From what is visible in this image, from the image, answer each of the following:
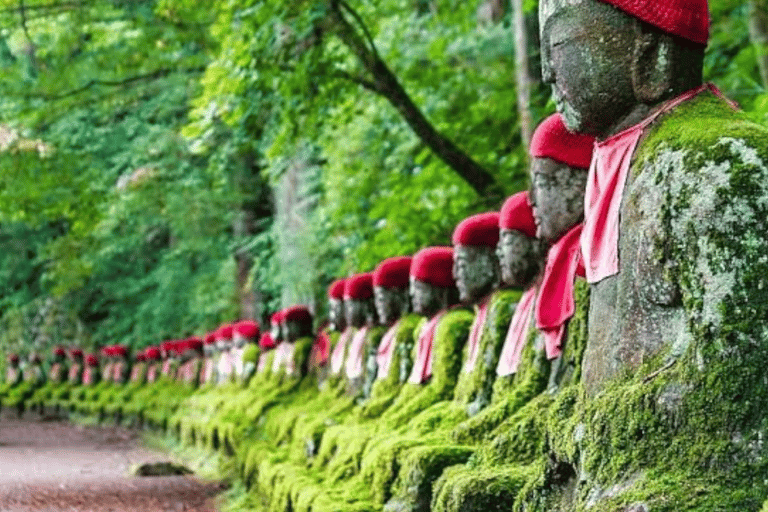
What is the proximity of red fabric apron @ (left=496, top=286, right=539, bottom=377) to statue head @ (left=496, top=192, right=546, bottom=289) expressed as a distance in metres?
0.20

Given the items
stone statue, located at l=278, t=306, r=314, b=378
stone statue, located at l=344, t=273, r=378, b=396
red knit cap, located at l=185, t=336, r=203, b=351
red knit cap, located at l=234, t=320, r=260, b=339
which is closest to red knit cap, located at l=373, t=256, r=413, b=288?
stone statue, located at l=344, t=273, r=378, b=396

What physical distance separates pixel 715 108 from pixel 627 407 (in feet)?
3.10

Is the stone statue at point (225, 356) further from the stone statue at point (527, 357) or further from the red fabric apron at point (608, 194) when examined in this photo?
the red fabric apron at point (608, 194)

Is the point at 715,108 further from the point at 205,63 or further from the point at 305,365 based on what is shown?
the point at 205,63

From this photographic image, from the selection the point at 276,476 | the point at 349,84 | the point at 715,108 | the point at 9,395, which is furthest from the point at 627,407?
the point at 9,395

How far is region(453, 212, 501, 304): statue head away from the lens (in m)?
7.35

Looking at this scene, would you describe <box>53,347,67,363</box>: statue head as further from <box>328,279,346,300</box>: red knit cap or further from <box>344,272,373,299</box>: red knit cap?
<box>344,272,373,299</box>: red knit cap

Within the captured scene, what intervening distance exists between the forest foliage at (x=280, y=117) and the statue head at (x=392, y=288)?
2.27m

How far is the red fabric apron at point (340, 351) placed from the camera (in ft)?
36.4

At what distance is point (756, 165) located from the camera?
3303 mm

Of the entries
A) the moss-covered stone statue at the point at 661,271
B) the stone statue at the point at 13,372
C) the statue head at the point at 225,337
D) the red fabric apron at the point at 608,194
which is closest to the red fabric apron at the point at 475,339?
the moss-covered stone statue at the point at 661,271

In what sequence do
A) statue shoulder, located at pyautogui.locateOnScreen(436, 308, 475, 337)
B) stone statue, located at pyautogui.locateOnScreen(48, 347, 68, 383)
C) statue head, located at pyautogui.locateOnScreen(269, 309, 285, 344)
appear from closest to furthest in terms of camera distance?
statue shoulder, located at pyautogui.locateOnScreen(436, 308, 475, 337) → statue head, located at pyautogui.locateOnScreen(269, 309, 285, 344) → stone statue, located at pyautogui.locateOnScreen(48, 347, 68, 383)

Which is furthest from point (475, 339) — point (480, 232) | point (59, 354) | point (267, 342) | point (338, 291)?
point (59, 354)

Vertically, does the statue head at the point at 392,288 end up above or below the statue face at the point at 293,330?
above
